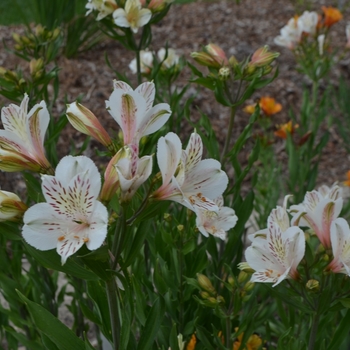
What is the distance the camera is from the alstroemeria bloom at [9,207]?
87 cm

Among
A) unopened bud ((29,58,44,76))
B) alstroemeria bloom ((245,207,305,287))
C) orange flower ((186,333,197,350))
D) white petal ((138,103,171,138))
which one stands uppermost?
white petal ((138,103,171,138))

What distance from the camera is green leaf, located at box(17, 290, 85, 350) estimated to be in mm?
958

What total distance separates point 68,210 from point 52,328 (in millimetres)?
259

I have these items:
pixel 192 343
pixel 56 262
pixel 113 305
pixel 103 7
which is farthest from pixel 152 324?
pixel 103 7

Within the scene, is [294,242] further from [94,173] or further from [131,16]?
[131,16]

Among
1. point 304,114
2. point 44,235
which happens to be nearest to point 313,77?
point 304,114

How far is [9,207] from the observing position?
2.87 ft

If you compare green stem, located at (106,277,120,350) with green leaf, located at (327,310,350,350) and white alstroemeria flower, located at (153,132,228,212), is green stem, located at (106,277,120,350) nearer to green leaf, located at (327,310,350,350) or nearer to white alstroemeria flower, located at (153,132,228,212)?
white alstroemeria flower, located at (153,132,228,212)

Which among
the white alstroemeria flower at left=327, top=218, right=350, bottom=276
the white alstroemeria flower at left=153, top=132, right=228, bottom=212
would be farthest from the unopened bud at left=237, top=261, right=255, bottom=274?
the white alstroemeria flower at left=153, top=132, right=228, bottom=212

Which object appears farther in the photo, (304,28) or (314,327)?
(304,28)

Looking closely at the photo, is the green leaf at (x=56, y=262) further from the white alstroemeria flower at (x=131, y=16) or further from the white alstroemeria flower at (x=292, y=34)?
the white alstroemeria flower at (x=292, y=34)

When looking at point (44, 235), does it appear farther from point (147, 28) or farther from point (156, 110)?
point (147, 28)

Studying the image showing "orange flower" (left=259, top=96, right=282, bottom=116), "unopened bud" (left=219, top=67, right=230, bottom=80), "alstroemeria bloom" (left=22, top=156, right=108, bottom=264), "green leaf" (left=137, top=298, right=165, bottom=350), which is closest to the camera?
"alstroemeria bloom" (left=22, top=156, right=108, bottom=264)

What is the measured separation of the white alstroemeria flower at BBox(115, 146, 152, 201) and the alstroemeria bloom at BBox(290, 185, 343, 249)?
0.42 meters
